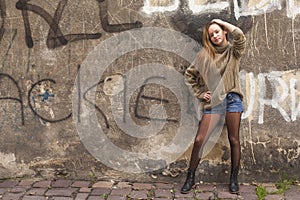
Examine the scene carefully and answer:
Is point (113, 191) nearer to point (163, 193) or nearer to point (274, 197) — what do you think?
point (163, 193)

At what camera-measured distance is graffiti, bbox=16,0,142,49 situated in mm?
5172

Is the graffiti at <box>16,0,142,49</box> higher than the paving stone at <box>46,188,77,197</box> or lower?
higher

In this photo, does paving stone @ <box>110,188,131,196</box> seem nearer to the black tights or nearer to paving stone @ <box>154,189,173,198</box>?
paving stone @ <box>154,189,173,198</box>

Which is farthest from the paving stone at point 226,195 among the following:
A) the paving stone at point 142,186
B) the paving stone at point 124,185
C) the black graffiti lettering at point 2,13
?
the black graffiti lettering at point 2,13

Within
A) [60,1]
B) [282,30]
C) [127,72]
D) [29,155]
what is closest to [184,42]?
[127,72]

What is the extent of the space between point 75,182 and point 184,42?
82.1 inches

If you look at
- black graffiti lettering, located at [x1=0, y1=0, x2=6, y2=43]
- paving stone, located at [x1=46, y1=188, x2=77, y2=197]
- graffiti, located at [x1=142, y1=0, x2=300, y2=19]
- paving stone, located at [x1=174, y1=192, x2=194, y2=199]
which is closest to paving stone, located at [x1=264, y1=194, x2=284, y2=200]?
paving stone, located at [x1=174, y1=192, x2=194, y2=199]

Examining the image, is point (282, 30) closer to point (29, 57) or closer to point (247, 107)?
point (247, 107)

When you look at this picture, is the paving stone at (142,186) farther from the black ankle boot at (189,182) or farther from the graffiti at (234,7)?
the graffiti at (234,7)

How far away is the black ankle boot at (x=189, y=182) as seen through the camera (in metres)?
5.09

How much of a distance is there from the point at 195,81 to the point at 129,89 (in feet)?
2.57

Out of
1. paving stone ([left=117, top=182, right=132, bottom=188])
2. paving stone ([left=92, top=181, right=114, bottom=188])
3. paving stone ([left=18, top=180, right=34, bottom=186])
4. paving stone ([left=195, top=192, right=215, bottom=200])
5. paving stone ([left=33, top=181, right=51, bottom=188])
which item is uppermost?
paving stone ([left=18, top=180, right=34, bottom=186])

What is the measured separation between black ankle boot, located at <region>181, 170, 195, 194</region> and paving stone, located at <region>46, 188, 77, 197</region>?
4.07ft

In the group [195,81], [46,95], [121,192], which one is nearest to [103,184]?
[121,192]
